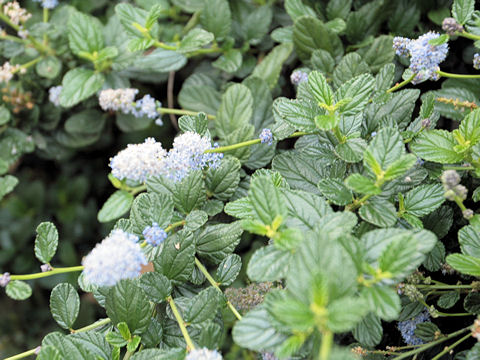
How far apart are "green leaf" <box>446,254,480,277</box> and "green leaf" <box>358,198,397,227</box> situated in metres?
0.12

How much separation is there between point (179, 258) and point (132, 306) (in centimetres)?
12

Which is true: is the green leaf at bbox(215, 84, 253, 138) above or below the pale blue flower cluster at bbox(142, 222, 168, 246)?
above

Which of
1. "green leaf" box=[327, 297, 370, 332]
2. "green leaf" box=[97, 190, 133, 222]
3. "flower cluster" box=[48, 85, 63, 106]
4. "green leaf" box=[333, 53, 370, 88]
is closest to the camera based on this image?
"green leaf" box=[327, 297, 370, 332]

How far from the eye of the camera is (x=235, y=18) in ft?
4.90

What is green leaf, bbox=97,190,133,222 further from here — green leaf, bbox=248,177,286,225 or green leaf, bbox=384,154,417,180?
green leaf, bbox=384,154,417,180

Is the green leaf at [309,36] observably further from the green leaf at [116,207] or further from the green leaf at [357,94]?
the green leaf at [116,207]

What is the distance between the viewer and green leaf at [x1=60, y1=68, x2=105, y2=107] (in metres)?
1.35

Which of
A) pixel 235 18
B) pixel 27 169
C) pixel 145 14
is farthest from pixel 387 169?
pixel 27 169

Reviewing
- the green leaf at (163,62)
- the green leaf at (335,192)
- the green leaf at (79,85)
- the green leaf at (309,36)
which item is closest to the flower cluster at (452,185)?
the green leaf at (335,192)

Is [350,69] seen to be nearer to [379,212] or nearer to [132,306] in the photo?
[379,212]

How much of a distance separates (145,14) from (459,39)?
2.85 ft

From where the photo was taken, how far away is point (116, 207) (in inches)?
48.4

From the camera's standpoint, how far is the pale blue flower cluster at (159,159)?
81 cm

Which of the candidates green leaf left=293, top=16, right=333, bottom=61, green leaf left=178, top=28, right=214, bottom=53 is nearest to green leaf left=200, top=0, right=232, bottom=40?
green leaf left=178, top=28, right=214, bottom=53
